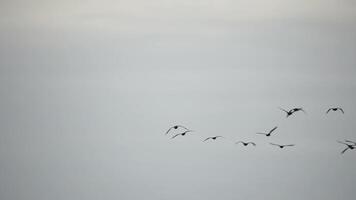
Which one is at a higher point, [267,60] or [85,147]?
[267,60]

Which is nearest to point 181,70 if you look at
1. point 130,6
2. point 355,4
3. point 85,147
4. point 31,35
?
point 130,6

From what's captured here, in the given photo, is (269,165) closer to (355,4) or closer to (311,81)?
(311,81)

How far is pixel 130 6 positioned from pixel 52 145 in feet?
2.12

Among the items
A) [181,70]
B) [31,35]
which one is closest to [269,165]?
[181,70]

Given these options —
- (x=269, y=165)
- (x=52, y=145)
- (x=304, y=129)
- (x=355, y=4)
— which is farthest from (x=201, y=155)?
(x=355, y=4)

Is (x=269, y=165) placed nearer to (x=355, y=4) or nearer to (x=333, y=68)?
(x=333, y=68)

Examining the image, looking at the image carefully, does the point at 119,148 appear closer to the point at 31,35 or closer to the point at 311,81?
the point at 31,35

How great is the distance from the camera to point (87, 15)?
2.08m

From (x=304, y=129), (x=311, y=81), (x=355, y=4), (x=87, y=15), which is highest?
(x=355, y=4)

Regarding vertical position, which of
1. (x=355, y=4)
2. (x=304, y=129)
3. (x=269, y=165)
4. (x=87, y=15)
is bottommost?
(x=269, y=165)

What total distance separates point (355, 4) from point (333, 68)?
28cm

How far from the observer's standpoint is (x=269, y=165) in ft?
6.68

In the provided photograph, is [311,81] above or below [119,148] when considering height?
above

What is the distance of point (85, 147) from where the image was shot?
204cm
